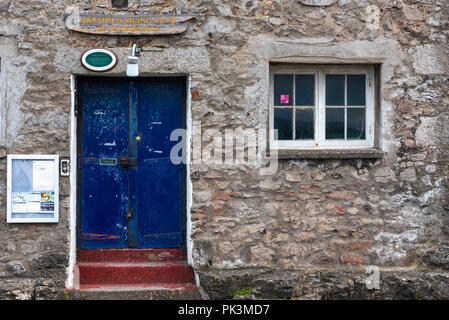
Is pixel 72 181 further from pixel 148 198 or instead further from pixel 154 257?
pixel 154 257

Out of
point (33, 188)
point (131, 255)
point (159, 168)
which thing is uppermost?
point (159, 168)

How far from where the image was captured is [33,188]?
18.0 feet

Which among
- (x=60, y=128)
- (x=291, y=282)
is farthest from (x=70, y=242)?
(x=291, y=282)

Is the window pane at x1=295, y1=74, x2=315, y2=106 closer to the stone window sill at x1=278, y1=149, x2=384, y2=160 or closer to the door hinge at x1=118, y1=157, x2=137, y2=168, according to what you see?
the stone window sill at x1=278, y1=149, x2=384, y2=160

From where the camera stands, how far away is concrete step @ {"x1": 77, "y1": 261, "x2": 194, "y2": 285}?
5.65m

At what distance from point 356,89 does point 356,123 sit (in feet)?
1.22

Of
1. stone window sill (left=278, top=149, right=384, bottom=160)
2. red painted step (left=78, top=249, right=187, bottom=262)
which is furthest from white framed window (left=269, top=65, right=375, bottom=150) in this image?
red painted step (left=78, top=249, right=187, bottom=262)

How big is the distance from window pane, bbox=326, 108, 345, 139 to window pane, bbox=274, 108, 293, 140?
412mm

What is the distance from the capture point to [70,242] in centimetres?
552

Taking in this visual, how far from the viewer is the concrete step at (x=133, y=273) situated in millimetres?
5648

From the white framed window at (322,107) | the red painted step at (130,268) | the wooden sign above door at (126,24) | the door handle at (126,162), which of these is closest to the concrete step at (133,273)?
the red painted step at (130,268)

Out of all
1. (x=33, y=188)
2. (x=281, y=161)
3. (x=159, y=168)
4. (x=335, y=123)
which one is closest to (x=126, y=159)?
(x=159, y=168)

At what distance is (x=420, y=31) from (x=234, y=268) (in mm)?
3181

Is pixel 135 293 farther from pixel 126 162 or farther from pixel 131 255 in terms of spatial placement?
pixel 126 162
